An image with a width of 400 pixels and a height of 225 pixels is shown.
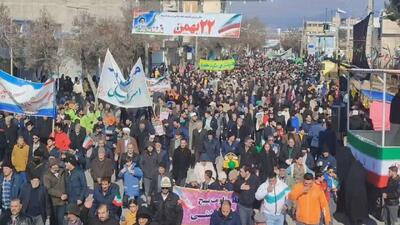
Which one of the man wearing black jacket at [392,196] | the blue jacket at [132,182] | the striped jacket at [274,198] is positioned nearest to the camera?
the striped jacket at [274,198]

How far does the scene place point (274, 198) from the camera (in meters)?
10.0

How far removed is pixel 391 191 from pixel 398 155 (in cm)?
56

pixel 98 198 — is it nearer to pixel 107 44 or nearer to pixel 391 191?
pixel 391 191

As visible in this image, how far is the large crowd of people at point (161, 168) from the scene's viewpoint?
380 inches

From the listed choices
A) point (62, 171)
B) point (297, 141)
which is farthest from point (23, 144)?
point (297, 141)

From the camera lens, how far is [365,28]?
1323 cm

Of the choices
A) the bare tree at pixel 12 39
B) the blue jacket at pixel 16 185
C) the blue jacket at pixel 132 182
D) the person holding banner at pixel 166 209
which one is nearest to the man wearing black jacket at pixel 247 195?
the person holding banner at pixel 166 209

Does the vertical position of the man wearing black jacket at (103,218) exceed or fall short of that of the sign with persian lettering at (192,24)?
it falls short

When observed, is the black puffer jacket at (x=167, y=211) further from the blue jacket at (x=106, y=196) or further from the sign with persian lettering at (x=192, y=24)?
the sign with persian lettering at (x=192, y=24)

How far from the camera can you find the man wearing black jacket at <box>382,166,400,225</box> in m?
11.0

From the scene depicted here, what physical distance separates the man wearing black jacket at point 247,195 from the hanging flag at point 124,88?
8.05 m

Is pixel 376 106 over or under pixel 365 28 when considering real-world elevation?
under

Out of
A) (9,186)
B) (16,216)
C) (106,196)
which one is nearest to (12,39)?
(9,186)

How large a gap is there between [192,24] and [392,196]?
22.9 metres
